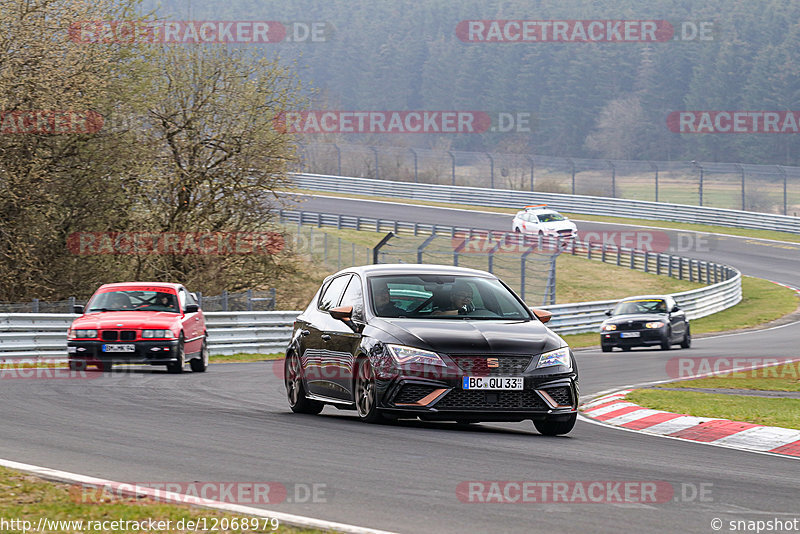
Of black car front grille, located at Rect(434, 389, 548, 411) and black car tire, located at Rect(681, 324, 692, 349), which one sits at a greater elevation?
black car front grille, located at Rect(434, 389, 548, 411)

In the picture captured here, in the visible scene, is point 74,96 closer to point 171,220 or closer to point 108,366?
point 171,220

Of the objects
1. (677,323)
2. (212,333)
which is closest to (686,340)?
(677,323)

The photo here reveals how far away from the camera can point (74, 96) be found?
26812 mm

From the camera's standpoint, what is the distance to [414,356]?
33.6 ft

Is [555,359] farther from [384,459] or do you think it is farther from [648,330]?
[648,330]

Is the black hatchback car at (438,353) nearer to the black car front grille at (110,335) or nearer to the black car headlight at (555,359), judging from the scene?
Answer: the black car headlight at (555,359)

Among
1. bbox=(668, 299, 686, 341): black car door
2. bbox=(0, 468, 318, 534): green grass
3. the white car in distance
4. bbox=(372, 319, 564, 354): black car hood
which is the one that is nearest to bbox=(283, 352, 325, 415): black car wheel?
bbox=(372, 319, 564, 354): black car hood

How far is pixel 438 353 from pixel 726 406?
533cm

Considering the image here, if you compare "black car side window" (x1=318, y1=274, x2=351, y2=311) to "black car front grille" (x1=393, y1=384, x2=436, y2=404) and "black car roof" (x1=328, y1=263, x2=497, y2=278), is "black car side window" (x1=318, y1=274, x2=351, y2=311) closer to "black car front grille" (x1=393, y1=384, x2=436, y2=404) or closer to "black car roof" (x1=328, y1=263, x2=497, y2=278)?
"black car roof" (x1=328, y1=263, x2=497, y2=278)

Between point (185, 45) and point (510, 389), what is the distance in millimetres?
23193

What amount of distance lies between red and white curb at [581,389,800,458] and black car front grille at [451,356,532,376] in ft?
7.26

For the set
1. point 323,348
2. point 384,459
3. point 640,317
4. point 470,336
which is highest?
point 470,336

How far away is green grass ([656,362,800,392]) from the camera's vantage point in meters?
17.5

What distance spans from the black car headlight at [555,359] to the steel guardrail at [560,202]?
4739 centimetres
